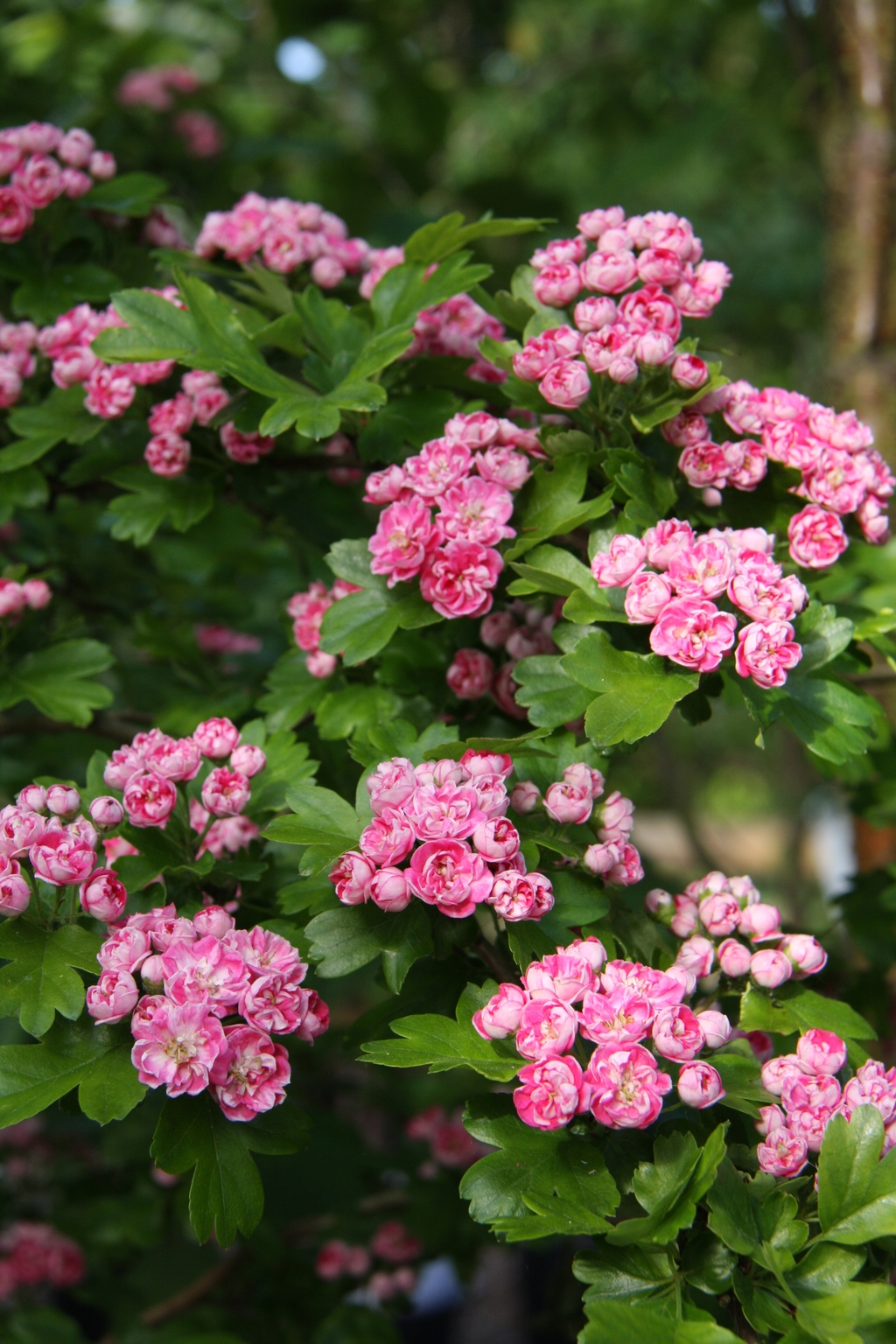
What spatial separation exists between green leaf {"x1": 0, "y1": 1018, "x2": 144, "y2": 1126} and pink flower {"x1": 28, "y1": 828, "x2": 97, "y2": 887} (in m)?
0.11

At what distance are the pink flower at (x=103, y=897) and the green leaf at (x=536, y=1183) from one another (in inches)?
12.1

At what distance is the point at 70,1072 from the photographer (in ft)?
2.62

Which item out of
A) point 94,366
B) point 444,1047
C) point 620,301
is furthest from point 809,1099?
point 94,366

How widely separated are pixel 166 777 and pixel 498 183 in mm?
2627

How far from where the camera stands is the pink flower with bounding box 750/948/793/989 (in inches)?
35.2

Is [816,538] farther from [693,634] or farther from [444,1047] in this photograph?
[444,1047]

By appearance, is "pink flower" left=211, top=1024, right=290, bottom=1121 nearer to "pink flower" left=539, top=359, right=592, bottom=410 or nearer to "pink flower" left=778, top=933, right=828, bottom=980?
"pink flower" left=778, top=933, right=828, bottom=980

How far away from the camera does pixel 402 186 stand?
333cm

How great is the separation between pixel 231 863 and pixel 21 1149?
1306mm

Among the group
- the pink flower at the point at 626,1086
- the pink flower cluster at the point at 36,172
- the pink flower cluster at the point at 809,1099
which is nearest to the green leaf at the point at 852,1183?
the pink flower cluster at the point at 809,1099

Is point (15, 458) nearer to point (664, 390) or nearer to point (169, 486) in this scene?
point (169, 486)

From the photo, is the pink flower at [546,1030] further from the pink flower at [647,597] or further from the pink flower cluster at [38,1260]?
the pink flower cluster at [38,1260]

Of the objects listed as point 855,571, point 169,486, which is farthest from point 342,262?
point 855,571

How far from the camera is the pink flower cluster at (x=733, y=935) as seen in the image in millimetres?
900
